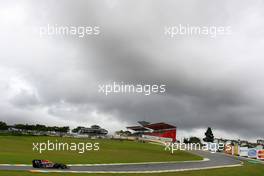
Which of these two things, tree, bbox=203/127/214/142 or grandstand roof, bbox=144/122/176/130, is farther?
tree, bbox=203/127/214/142

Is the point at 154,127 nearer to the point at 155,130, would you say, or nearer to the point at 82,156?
the point at 155,130

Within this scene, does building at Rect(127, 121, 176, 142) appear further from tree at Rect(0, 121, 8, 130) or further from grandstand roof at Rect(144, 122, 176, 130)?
tree at Rect(0, 121, 8, 130)

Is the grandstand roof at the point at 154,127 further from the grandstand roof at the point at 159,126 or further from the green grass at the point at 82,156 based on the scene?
the green grass at the point at 82,156

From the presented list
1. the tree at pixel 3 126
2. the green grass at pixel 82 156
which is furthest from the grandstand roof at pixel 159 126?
the green grass at pixel 82 156

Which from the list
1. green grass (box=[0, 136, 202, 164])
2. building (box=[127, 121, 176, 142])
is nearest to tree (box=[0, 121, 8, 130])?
building (box=[127, 121, 176, 142])

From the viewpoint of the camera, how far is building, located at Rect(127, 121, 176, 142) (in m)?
152

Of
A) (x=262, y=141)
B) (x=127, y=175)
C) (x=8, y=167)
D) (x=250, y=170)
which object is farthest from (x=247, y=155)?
(x=262, y=141)

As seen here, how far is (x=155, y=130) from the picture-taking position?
158m

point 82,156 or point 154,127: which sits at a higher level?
point 154,127

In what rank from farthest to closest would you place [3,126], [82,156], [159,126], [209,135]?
[209,135], [3,126], [159,126], [82,156]

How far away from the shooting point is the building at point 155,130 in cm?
A: 15185

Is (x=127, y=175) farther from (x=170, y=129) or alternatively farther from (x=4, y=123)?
(x=4, y=123)

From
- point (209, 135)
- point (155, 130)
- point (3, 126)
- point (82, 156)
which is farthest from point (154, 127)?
point (82, 156)

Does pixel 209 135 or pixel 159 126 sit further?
pixel 209 135
